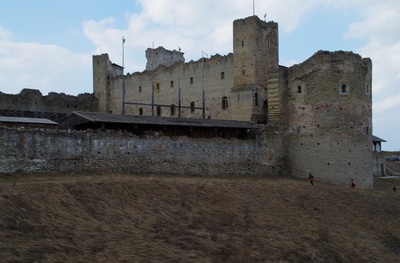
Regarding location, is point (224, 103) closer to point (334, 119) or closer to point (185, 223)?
point (334, 119)

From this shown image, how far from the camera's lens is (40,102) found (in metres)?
43.3

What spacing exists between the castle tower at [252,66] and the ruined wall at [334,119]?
4.70 m

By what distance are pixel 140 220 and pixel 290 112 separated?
18360 millimetres

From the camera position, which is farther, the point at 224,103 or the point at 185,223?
the point at 224,103

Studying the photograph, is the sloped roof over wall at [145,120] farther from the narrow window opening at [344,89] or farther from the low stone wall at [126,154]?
the narrow window opening at [344,89]

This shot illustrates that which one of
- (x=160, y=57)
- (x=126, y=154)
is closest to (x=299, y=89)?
(x=126, y=154)

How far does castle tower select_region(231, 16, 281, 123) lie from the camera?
35.9 meters

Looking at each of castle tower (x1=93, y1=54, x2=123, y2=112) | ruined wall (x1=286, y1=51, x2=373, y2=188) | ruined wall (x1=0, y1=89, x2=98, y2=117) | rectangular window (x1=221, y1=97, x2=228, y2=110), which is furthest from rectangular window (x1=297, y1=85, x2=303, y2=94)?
castle tower (x1=93, y1=54, x2=123, y2=112)

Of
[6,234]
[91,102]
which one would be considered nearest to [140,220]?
[6,234]

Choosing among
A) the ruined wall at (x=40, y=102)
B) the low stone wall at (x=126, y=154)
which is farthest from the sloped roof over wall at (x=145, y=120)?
the ruined wall at (x=40, y=102)

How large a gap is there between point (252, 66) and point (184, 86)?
8.91m

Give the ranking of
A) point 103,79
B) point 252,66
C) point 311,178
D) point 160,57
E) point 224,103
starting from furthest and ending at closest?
point 160,57 → point 103,79 → point 224,103 → point 252,66 → point 311,178

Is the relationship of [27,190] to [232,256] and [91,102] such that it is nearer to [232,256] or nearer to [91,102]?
[232,256]

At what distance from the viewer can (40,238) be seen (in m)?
13.5
